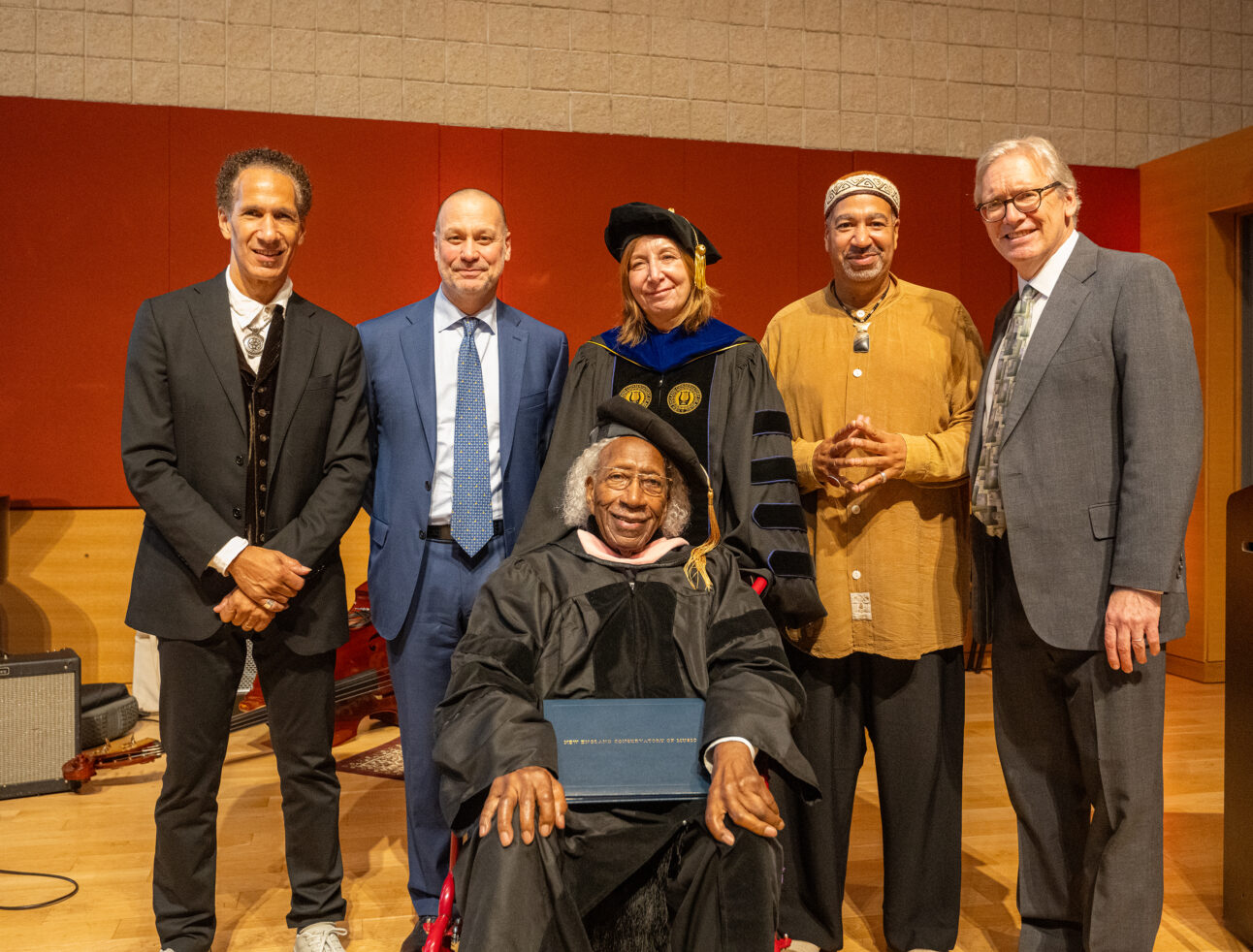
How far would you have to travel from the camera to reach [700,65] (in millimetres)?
5555

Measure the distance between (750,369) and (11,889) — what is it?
250 cm

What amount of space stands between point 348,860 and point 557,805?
1642 millimetres

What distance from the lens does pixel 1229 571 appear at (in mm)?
2561

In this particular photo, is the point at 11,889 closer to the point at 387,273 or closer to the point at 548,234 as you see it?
the point at 387,273

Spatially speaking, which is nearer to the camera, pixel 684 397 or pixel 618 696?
pixel 618 696

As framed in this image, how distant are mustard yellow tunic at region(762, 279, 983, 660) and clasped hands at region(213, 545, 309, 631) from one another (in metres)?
1.22

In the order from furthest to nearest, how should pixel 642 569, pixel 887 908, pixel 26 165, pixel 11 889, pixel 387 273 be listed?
1. pixel 387 273
2. pixel 26 165
3. pixel 11 889
4. pixel 887 908
5. pixel 642 569

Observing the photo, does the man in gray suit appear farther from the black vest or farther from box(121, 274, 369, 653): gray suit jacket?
the black vest

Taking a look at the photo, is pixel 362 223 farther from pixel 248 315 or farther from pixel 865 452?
pixel 865 452

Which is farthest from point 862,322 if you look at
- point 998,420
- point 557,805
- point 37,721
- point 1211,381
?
point 1211,381

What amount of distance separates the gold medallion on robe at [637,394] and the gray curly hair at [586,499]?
0.71ft

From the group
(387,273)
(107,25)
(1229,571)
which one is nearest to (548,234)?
(387,273)

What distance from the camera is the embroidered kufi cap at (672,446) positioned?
2227mm

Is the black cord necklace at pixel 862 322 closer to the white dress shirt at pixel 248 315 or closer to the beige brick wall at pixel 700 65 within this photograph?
the white dress shirt at pixel 248 315
